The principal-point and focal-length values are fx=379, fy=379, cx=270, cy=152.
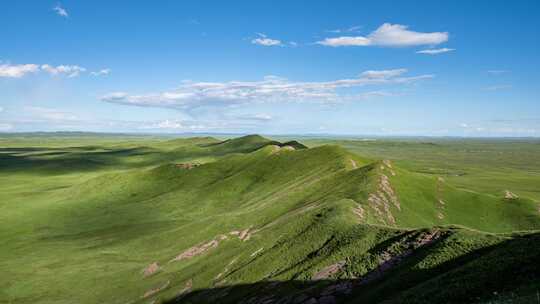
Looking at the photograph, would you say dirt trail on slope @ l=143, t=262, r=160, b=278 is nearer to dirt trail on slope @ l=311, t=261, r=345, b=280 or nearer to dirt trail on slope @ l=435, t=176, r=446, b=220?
dirt trail on slope @ l=311, t=261, r=345, b=280

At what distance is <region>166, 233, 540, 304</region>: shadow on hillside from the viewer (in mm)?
24953

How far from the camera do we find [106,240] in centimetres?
9206

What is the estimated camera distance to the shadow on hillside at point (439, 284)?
81.9ft

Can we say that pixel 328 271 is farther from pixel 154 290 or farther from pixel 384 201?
pixel 384 201

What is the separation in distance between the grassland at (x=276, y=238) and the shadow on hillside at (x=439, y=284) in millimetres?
154

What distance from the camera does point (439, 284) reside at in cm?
2806

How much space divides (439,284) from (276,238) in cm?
3420

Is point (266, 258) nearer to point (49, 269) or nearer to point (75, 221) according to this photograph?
point (49, 269)

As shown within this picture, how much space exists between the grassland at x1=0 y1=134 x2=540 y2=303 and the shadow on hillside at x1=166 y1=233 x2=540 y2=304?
6.1 inches

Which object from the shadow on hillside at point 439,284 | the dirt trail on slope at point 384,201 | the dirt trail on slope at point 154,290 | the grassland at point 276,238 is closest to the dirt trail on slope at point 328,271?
the grassland at point 276,238

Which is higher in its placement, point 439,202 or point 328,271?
point 439,202

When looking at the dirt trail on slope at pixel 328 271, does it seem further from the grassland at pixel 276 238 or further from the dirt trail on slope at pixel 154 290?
the dirt trail on slope at pixel 154 290

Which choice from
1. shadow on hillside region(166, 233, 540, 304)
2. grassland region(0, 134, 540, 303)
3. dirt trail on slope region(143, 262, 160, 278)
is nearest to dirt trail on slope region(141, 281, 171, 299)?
grassland region(0, 134, 540, 303)

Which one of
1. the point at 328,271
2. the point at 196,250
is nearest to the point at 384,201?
the point at 328,271
